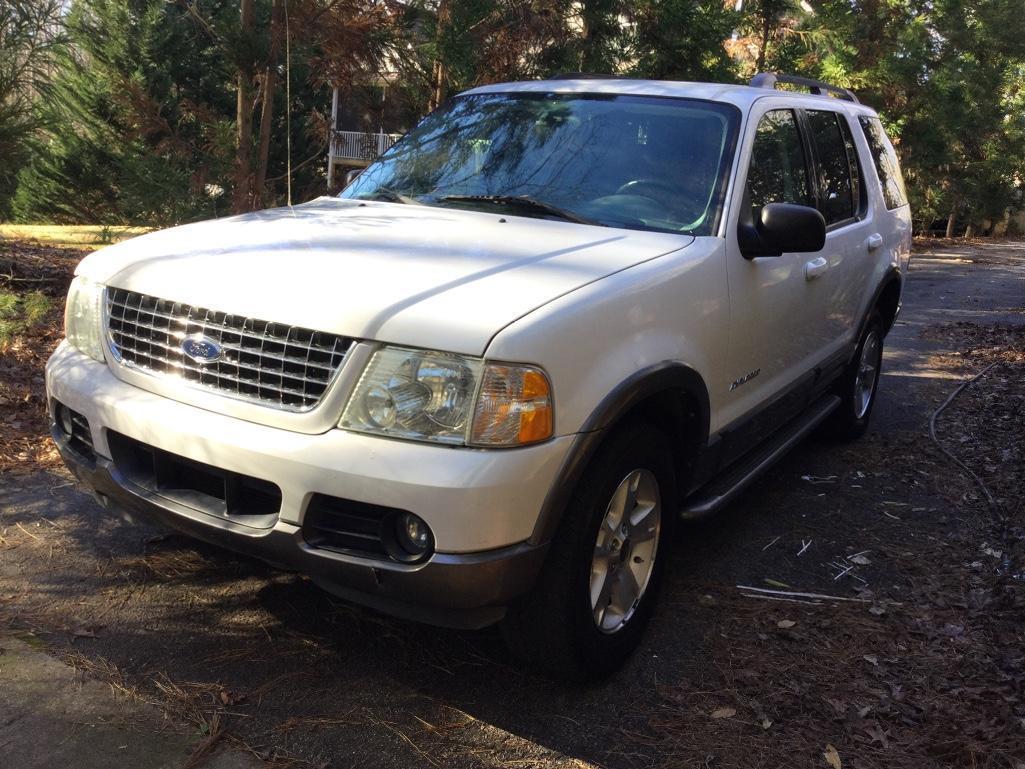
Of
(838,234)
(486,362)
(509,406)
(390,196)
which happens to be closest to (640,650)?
(509,406)

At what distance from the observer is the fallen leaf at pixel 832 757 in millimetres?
2900

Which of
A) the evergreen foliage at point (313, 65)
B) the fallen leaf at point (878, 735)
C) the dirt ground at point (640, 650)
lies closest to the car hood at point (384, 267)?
the dirt ground at point (640, 650)

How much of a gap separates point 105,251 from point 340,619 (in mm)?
1587

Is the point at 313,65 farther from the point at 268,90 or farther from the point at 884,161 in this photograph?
the point at 884,161

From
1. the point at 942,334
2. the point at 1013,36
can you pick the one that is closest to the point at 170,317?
the point at 942,334

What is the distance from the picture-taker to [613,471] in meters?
2.96

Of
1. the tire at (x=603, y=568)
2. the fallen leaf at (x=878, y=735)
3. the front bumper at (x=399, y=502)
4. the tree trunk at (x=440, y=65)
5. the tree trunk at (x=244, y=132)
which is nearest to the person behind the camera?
the front bumper at (x=399, y=502)

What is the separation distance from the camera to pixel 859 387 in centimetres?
614

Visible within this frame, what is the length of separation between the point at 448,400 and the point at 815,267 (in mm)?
2540

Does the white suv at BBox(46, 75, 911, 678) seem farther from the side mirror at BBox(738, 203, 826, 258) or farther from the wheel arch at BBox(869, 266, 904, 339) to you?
the wheel arch at BBox(869, 266, 904, 339)

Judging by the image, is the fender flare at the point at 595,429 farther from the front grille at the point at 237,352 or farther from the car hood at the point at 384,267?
the front grille at the point at 237,352

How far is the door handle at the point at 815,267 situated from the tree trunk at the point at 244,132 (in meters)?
5.56

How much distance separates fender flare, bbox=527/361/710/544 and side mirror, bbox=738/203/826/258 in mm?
795

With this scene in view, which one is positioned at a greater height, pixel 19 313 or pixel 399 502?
pixel 399 502
